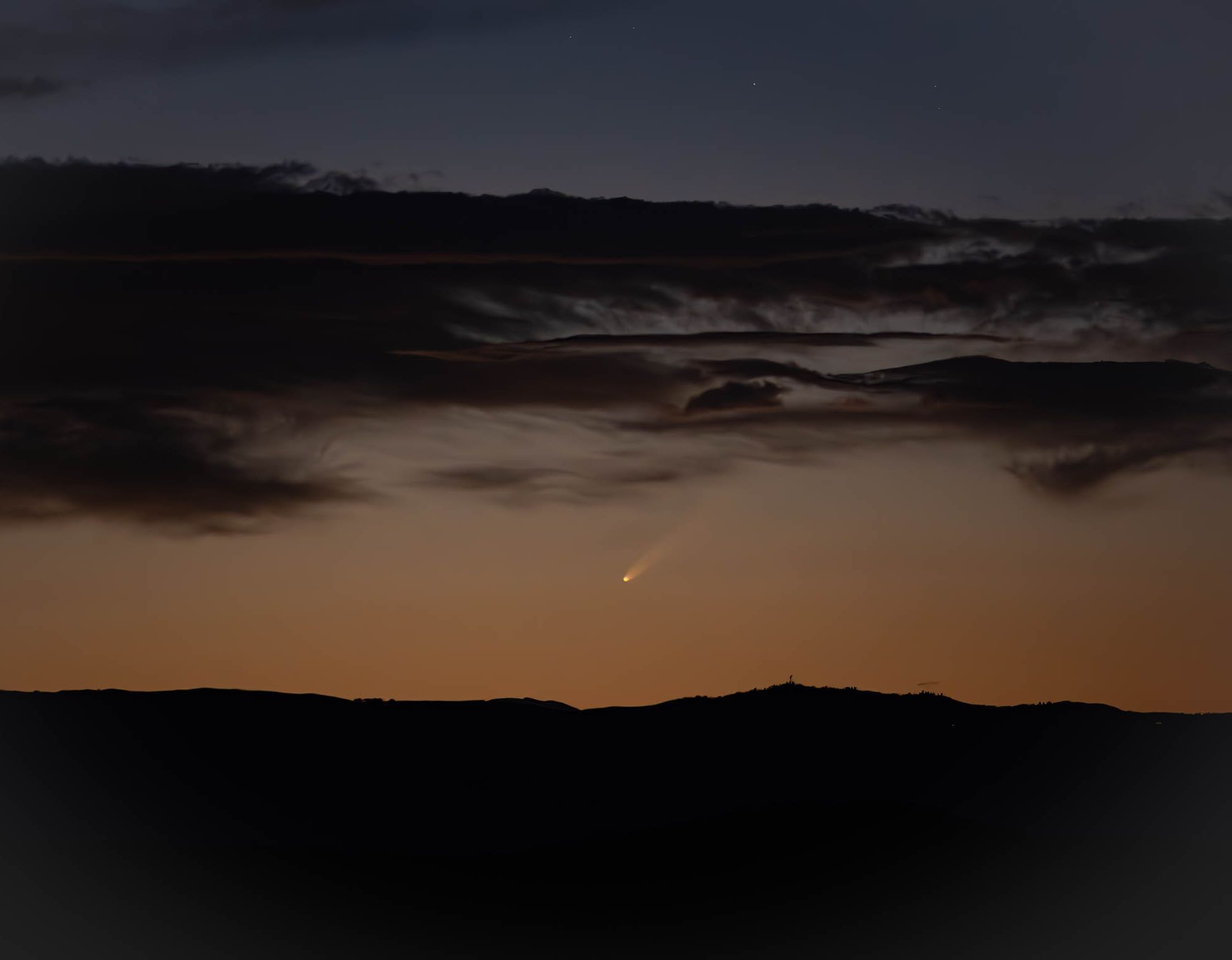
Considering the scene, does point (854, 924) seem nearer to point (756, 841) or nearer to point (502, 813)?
point (756, 841)

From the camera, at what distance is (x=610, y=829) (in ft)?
319

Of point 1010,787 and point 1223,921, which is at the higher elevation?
point 1010,787

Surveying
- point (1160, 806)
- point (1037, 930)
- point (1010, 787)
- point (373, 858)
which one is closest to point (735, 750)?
point (1010, 787)

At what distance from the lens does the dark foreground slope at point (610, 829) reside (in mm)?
72312

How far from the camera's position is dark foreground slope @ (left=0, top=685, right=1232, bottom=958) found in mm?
72312

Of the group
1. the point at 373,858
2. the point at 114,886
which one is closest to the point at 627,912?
the point at 373,858

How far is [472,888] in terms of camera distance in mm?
79125

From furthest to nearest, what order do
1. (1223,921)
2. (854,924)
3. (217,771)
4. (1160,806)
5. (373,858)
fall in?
(217,771) → (1160,806) → (373,858) → (854,924) → (1223,921)

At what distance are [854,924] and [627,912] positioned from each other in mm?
8916

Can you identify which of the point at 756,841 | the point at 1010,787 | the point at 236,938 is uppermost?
the point at 1010,787

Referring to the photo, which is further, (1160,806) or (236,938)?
(1160,806)

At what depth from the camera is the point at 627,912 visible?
250 feet

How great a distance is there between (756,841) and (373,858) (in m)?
16.6

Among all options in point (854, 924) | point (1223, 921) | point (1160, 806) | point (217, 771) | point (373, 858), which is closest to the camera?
point (1223, 921)
